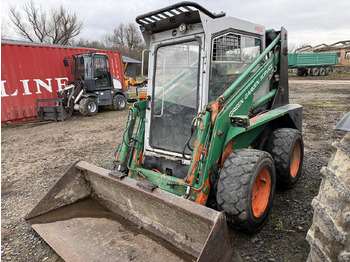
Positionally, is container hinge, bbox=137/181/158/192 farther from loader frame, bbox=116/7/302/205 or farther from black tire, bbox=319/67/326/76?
black tire, bbox=319/67/326/76

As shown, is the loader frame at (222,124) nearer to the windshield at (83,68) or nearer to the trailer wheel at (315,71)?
the windshield at (83,68)

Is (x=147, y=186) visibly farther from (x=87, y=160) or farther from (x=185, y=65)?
(x=87, y=160)

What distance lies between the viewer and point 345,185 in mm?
1565

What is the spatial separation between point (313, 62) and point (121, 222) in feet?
85.2

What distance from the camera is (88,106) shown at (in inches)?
Answer: 405

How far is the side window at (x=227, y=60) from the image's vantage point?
288 cm

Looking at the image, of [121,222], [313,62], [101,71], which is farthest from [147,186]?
[313,62]

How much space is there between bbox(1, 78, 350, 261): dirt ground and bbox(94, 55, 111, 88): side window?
1612 millimetres

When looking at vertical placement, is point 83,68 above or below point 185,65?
above

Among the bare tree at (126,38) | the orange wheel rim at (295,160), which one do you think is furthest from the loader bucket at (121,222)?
the bare tree at (126,38)

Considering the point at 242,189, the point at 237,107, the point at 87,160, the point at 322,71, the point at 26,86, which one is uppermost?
the point at 26,86

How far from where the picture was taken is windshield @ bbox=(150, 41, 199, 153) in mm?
2947

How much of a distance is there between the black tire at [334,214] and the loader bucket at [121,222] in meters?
0.63

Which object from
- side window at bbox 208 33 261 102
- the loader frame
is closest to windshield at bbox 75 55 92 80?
the loader frame
